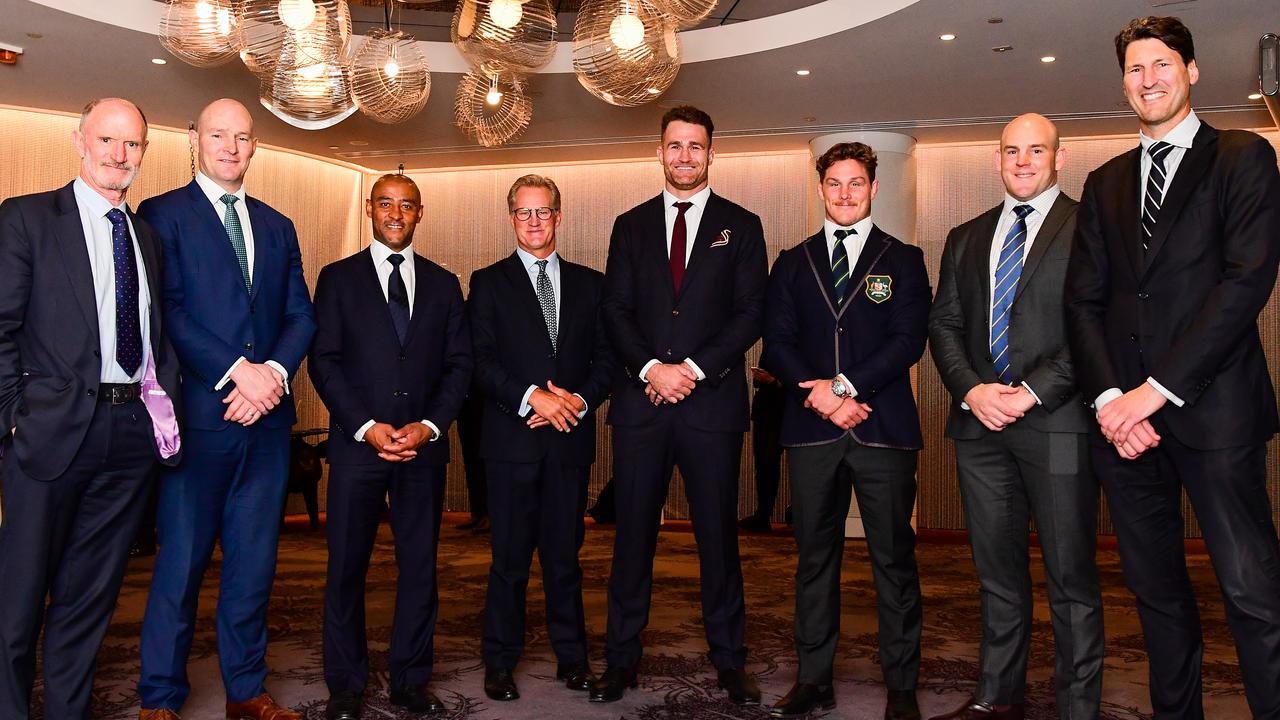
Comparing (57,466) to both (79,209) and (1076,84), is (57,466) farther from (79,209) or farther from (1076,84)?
(1076,84)

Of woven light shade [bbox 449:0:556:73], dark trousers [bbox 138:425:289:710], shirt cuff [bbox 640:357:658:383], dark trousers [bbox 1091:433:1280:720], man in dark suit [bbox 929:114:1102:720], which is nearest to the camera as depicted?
dark trousers [bbox 1091:433:1280:720]

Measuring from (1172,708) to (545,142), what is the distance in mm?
7433

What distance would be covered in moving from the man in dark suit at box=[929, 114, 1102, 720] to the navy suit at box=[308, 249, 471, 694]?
1838mm

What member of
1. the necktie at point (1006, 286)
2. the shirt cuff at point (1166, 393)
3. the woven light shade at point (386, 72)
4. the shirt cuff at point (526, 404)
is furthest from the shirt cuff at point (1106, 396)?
the woven light shade at point (386, 72)

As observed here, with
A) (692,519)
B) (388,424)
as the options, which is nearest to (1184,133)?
(692,519)

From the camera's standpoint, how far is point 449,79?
7453 millimetres

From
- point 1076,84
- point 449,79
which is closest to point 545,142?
point 449,79

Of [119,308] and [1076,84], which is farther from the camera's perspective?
[1076,84]

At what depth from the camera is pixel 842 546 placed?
3.61 meters

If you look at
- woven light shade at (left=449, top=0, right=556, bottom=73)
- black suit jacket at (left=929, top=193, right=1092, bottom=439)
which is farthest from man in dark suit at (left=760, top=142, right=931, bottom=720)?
woven light shade at (left=449, top=0, right=556, bottom=73)

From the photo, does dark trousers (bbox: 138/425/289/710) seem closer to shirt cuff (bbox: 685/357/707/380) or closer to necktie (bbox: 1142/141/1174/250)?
shirt cuff (bbox: 685/357/707/380)

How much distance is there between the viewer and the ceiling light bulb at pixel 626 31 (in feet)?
11.7

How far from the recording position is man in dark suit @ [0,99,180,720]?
10.1ft

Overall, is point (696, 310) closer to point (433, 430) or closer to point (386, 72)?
point (433, 430)
